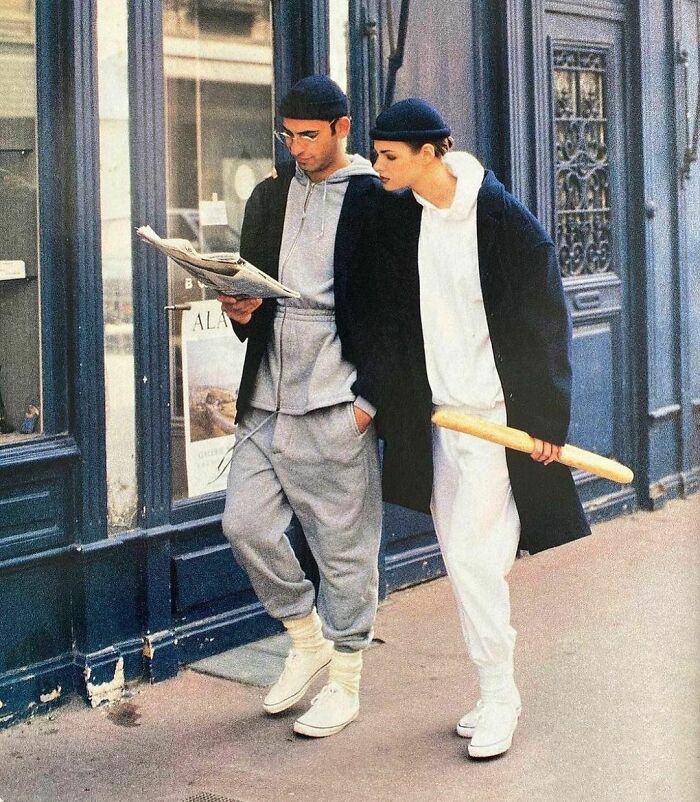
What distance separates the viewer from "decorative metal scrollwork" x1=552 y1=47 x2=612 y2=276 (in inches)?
292

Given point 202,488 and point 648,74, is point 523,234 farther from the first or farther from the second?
point 648,74

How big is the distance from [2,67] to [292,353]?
141 cm

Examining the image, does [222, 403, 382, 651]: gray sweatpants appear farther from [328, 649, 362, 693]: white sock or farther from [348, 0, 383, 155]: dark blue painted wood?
[348, 0, 383, 155]: dark blue painted wood

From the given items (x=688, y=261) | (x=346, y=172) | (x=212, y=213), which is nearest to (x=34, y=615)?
(x=212, y=213)

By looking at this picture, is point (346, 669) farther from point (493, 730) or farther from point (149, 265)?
point (149, 265)

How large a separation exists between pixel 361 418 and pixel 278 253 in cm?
59

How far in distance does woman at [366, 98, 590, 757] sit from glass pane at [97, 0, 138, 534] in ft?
3.49

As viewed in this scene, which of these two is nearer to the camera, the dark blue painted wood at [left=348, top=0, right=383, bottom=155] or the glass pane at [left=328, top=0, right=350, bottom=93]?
the glass pane at [left=328, top=0, right=350, bottom=93]

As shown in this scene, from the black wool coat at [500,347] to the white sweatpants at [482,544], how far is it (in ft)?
0.18

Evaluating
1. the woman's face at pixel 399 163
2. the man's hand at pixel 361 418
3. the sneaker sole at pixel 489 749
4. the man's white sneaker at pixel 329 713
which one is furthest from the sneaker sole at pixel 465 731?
the woman's face at pixel 399 163

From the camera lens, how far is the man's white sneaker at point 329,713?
448 cm

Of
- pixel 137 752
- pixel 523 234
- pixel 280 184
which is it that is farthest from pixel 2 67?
pixel 137 752

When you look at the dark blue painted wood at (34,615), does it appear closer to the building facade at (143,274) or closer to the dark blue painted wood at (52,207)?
the building facade at (143,274)

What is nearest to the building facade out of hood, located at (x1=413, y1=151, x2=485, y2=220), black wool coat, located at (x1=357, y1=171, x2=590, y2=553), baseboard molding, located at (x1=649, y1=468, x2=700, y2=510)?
black wool coat, located at (x1=357, y1=171, x2=590, y2=553)
